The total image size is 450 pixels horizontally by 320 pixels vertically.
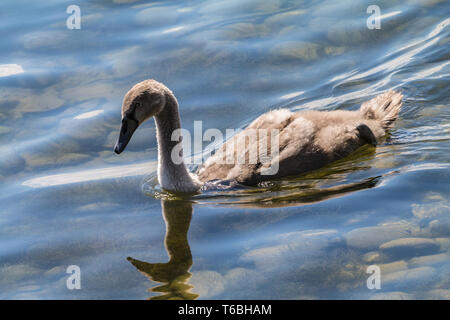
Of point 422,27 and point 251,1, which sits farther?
point 251,1

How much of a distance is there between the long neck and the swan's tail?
8.15 feet

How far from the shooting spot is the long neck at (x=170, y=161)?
769 cm

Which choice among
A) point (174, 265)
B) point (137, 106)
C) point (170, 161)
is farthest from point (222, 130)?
point (174, 265)

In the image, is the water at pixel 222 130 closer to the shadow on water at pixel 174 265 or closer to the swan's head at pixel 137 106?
the shadow on water at pixel 174 265

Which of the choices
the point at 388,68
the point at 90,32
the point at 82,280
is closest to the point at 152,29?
the point at 90,32

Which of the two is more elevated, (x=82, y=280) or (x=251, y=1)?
(x=251, y=1)

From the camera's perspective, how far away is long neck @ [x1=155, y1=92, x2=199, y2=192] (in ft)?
25.2

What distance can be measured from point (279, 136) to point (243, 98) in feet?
6.62

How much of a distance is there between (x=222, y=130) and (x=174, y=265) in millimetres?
3230

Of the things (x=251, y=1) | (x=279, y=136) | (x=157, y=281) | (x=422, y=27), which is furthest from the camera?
(x=251, y=1)

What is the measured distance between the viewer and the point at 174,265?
6.25m

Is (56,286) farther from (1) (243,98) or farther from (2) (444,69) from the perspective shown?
(2) (444,69)
